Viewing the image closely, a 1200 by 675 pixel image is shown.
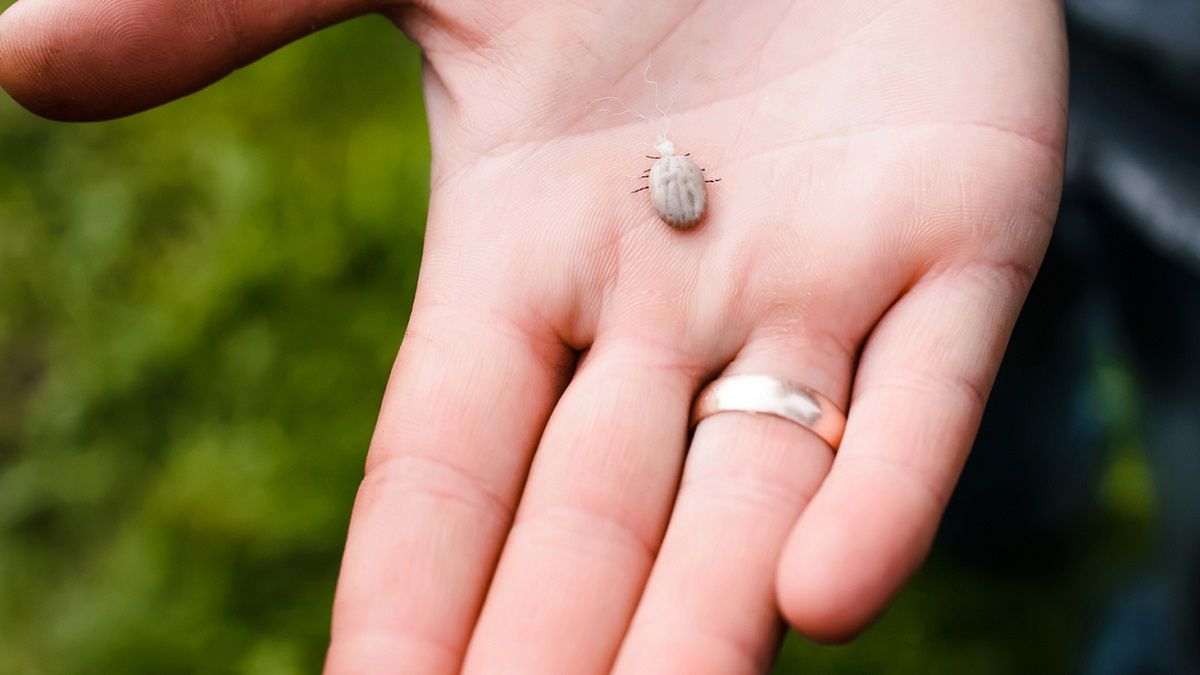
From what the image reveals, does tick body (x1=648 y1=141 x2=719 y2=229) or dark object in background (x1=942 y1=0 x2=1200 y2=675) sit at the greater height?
tick body (x1=648 y1=141 x2=719 y2=229)

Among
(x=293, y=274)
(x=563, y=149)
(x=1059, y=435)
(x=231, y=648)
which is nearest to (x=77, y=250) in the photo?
(x=293, y=274)

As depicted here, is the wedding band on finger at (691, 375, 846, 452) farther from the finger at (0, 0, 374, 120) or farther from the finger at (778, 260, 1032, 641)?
the finger at (0, 0, 374, 120)

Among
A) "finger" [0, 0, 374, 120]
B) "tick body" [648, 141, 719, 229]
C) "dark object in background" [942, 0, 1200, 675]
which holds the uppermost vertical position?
"finger" [0, 0, 374, 120]

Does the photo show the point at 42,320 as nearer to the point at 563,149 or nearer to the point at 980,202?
the point at 563,149

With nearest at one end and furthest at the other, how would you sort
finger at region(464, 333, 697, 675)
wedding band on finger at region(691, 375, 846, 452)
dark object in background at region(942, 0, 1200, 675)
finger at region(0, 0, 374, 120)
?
finger at region(464, 333, 697, 675)
wedding band on finger at region(691, 375, 846, 452)
finger at region(0, 0, 374, 120)
dark object in background at region(942, 0, 1200, 675)

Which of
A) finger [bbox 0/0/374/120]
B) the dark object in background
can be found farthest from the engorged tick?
the dark object in background
